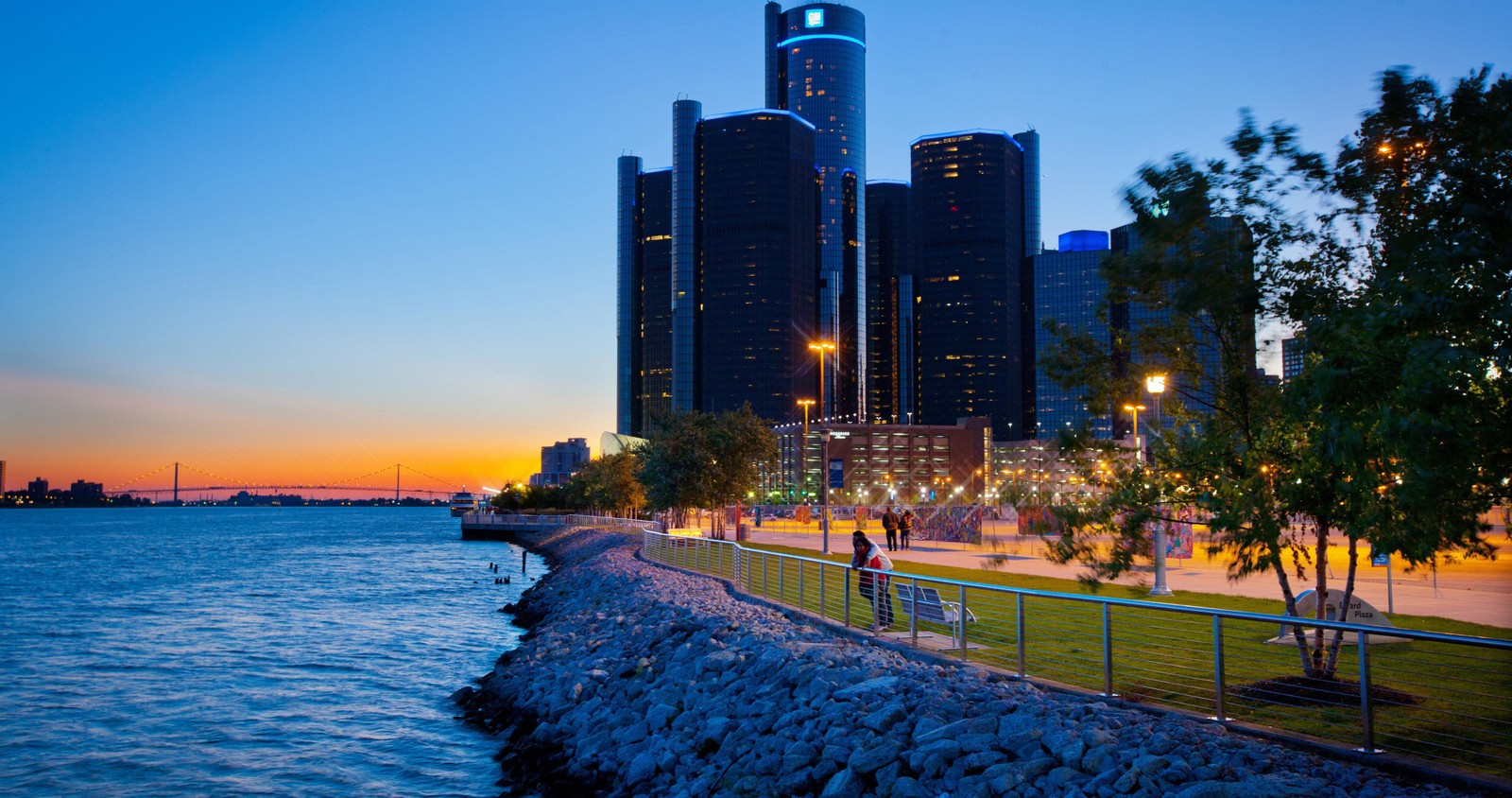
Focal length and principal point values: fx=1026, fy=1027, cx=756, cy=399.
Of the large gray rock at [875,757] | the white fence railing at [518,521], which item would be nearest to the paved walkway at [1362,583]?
the large gray rock at [875,757]

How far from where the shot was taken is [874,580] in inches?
608

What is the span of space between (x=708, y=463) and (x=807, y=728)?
119 feet

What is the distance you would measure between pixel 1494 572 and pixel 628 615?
22722 millimetres

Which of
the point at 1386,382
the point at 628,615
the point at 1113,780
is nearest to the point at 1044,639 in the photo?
the point at 1113,780

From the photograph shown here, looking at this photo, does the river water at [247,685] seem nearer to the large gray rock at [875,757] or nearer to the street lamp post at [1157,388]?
the large gray rock at [875,757]

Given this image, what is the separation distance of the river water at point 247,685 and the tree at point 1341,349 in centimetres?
1027

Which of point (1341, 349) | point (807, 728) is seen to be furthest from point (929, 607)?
point (1341, 349)

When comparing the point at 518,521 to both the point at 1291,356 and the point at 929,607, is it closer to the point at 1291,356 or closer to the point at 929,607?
the point at 929,607

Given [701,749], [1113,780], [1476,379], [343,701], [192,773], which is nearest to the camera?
[1476,379]

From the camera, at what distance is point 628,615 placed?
2338cm

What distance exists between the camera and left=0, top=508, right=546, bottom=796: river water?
15.5 meters

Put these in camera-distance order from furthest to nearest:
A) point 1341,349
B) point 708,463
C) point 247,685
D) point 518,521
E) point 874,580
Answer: point 518,521 < point 708,463 < point 247,685 < point 874,580 < point 1341,349

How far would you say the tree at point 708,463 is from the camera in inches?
1884

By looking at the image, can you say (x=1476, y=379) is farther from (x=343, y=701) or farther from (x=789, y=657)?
(x=343, y=701)
